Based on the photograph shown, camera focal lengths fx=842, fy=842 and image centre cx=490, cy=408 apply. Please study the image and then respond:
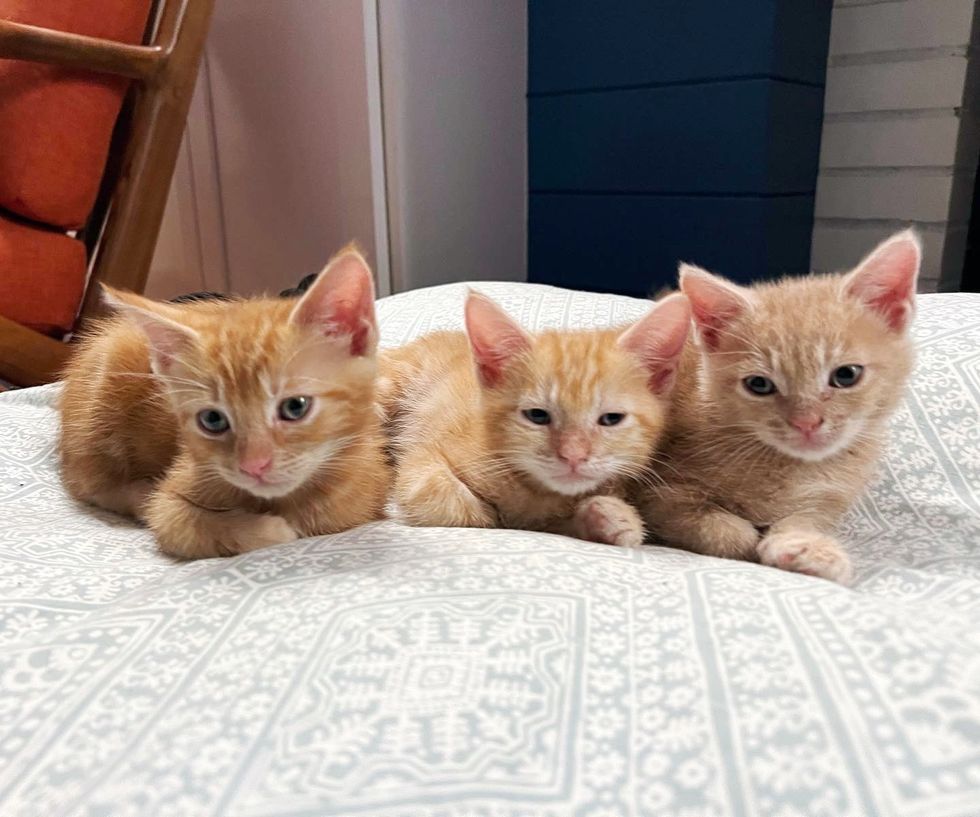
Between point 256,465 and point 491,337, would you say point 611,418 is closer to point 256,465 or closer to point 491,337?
point 491,337

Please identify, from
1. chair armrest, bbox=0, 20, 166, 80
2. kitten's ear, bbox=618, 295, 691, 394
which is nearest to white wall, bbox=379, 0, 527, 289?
chair armrest, bbox=0, 20, 166, 80

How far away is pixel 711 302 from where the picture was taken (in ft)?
3.46

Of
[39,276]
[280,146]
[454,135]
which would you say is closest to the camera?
[39,276]

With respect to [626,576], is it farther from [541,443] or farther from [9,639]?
[9,639]

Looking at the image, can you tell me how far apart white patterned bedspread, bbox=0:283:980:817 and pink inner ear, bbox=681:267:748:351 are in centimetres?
30

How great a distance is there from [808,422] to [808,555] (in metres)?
0.15

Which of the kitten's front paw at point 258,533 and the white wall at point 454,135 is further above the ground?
the white wall at point 454,135

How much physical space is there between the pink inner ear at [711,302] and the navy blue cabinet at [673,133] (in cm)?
138

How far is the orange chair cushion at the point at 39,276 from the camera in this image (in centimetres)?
178

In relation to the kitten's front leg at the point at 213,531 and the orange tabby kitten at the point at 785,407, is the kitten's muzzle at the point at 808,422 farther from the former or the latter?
the kitten's front leg at the point at 213,531

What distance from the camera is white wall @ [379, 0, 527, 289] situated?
2.44m

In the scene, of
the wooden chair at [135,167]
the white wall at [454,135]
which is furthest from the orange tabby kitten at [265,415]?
the white wall at [454,135]

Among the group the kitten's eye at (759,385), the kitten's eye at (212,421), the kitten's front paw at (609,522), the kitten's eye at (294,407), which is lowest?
the kitten's front paw at (609,522)

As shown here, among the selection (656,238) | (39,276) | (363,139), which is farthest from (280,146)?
(656,238)
